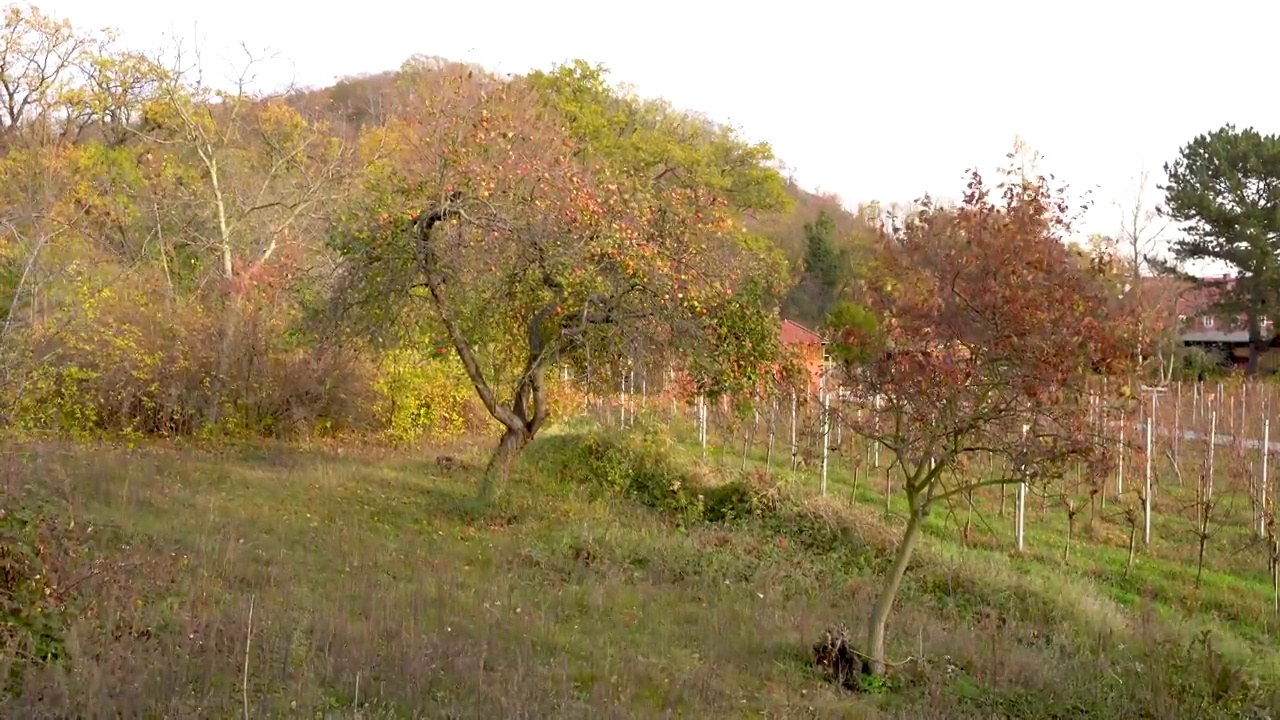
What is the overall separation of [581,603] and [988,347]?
13.5 feet

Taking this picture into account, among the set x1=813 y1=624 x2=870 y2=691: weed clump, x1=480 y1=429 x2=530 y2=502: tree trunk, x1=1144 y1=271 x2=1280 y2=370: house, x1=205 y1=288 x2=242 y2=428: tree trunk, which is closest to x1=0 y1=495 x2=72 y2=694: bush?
x1=813 y1=624 x2=870 y2=691: weed clump

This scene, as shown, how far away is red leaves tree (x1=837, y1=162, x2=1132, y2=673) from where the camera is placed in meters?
6.11

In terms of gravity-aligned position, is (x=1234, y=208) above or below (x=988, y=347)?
above

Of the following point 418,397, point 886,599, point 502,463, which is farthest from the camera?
point 418,397

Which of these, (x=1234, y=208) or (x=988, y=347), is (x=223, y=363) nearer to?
(x=988, y=347)

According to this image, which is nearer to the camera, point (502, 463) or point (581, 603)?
point (581, 603)

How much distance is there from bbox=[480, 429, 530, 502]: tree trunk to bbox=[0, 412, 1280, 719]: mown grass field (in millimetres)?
240

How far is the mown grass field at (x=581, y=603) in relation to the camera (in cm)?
561

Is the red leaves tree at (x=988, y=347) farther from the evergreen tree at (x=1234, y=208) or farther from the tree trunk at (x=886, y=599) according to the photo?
the evergreen tree at (x=1234, y=208)

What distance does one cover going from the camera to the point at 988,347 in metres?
6.30

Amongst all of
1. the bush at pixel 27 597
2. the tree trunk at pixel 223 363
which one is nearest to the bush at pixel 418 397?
the tree trunk at pixel 223 363

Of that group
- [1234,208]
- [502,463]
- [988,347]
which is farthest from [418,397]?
[1234,208]

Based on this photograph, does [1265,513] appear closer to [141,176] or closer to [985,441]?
[985,441]

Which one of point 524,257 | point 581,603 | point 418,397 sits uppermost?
point 524,257
